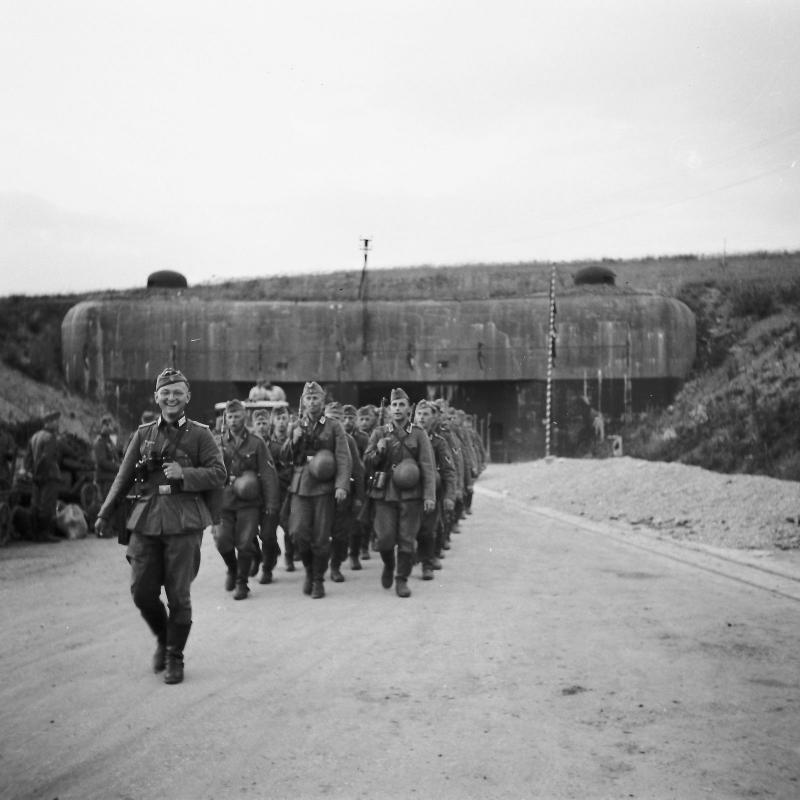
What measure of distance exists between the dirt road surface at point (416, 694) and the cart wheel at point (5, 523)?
390 centimetres

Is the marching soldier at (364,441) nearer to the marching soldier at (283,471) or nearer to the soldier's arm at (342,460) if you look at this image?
the marching soldier at (283,471)

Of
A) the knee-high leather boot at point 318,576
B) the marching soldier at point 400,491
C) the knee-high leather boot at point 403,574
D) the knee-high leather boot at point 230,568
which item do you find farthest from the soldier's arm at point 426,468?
the knee-high leather boot at point 230,568

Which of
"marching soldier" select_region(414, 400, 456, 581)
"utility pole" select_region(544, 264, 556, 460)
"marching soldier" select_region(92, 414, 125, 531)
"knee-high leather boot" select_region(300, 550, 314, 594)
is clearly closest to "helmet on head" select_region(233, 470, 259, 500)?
"knee-high leather boot" select_region(300, 550, 314, 594)

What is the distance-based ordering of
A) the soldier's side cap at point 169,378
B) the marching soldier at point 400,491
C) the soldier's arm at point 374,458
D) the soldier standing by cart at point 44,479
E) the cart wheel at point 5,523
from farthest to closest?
1. the soldier standing by cart at point 44,479
2. the cart wheel at point 5,523
3. the soldier's arm at point 374,458
4. the marching soldier at point 400,491
5. the soldier's side cap at point 169,378

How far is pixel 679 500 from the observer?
58.5 feet

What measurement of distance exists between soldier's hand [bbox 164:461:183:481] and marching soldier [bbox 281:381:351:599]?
10.5ft

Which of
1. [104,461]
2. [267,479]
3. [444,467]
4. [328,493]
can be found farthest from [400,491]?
[104,461]

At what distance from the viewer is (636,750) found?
4633 mm

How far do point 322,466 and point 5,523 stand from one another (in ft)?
20.6

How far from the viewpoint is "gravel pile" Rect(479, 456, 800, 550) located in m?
14.3

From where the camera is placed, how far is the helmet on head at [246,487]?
9.39m

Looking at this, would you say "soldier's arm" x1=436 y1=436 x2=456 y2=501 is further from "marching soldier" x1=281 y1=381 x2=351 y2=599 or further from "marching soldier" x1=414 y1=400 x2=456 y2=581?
"marching soldier" x1=281 y1=381 x2=351 y2=599

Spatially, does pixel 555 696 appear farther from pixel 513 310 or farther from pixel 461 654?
pixel 513 310

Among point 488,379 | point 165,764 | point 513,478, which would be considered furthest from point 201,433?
Result: point 488,379
